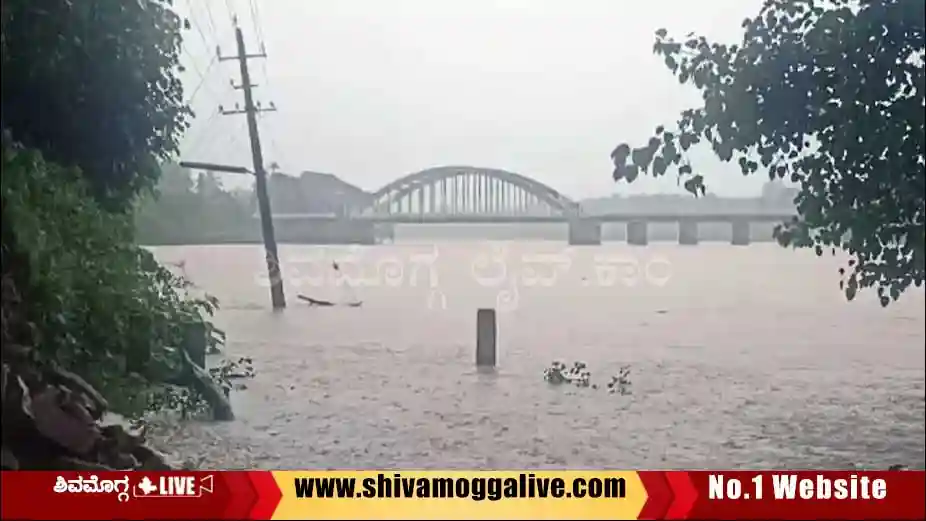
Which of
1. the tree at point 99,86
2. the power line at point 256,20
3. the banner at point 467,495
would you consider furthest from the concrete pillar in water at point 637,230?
the tree at point 99,86

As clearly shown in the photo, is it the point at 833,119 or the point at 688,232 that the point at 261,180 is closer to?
the point at 688,232

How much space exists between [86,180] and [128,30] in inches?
12.9

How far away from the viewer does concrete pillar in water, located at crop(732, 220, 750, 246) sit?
6.99 ft

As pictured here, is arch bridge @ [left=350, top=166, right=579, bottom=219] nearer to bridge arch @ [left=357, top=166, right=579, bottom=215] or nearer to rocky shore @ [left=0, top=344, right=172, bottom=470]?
bridge arch @ [left=357, top=166, right=579, bottom=215]

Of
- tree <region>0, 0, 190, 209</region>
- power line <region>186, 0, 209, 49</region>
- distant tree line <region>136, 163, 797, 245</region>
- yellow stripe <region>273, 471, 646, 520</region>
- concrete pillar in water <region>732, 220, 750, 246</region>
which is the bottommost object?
yellow stripe <region>273, 471, 646, 520</region>

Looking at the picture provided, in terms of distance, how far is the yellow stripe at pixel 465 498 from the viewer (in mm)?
1961

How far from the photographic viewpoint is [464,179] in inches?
A: 85.5

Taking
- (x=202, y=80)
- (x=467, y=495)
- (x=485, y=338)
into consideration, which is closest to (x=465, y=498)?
(x=467, y=495)

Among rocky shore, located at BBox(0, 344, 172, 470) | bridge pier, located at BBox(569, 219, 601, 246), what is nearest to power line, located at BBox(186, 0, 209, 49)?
rocky shore, located at BBox(0, 344, 172, 470)

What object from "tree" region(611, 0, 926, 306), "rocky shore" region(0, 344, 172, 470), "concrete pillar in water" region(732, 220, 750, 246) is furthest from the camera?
"concrete pillar in water" region(732, 220, 750, 246)

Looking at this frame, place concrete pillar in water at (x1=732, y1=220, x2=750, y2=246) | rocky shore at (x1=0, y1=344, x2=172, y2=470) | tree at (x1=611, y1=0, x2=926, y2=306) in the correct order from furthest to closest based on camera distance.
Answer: concrete pillar in water at (x1=732, y1=220, x2=750, y2=246)
tree at (x1=611, y1=0, x2=926, y2=306)
rocky shore at (x1=0, y1=344, x2=172, y2=470)

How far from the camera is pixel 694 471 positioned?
199 centimetres

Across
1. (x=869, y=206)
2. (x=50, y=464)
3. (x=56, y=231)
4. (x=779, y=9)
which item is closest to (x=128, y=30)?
(x=56, y=231)

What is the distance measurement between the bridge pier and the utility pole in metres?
0.65
